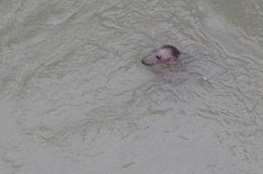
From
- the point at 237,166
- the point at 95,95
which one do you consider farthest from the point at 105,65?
the point at 237,166

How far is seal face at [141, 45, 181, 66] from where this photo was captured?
15.6ft

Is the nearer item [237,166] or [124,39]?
[237,166]

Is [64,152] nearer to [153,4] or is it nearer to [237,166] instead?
[237,166]

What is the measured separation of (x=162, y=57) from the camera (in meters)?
4.76

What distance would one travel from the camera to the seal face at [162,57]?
15.6ft

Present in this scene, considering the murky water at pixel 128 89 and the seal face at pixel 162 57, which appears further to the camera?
the seal face at pixel 162 57

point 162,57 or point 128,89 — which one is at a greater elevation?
point 162,57

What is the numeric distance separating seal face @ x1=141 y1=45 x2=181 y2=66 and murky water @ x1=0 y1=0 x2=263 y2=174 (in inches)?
3.2

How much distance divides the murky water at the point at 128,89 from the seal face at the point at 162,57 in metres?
0.08

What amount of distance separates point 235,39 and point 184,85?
698 mm

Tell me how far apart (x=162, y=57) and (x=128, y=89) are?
391 mm

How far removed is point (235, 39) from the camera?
502 cm

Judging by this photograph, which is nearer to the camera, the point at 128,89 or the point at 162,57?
the point at 128,89

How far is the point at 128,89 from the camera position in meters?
4.66
